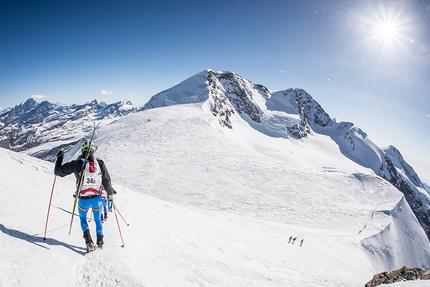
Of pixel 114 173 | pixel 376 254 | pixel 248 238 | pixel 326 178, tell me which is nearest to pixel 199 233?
pixel 248 238

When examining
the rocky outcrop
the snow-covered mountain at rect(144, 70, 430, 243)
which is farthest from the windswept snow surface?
the snow-covered mountain at rect(144, 70, 430, 243)

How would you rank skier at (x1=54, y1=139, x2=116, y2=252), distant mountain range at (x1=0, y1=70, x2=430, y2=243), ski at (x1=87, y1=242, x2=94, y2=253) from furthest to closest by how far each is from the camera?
distant mountain range at (x1=0, y1=70, x2=430, y2=243)
skier at (x1=54, y1=139, x2=116, y2=252)
ski at (x1=87, y1=242, x2=94, y2=253)

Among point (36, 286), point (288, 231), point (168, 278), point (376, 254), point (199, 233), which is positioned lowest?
point (376, 254)

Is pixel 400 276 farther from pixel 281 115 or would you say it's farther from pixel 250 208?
pixel 281 115

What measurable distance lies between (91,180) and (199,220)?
28.4 feet

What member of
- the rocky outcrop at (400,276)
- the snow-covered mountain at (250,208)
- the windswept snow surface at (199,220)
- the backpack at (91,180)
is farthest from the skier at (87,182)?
the rocky outcrop at (400,276)

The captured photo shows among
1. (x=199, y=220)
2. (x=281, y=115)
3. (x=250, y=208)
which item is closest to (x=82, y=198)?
(x=199, y=220)

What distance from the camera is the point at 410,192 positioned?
131 metres

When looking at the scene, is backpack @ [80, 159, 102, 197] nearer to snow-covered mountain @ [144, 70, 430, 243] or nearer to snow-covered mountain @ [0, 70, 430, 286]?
snow-covered mountain @ [0, 70, 430, 286]

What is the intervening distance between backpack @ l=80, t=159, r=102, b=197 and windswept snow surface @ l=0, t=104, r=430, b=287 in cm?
125

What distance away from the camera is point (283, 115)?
115812mm

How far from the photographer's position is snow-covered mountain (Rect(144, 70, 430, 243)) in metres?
80.4

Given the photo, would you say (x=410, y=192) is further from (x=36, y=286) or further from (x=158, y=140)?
(x=36, y=286)

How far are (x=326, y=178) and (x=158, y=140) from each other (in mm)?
26961
